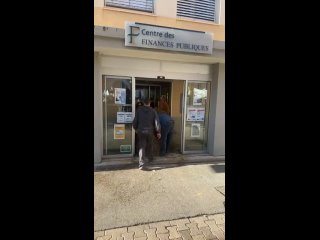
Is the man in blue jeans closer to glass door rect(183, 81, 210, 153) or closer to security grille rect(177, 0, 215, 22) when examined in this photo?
glass door rect(183, 81, 210, 153)

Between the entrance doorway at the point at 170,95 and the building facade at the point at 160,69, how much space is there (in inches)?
0.6

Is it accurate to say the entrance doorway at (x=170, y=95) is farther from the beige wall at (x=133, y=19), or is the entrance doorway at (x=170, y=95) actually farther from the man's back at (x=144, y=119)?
the beige wall at (x=133, y=19)

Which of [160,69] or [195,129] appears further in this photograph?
[195,129]

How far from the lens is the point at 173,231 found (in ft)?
10.8

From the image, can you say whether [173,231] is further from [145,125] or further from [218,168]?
[218,168]

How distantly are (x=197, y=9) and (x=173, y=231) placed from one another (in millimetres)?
6257

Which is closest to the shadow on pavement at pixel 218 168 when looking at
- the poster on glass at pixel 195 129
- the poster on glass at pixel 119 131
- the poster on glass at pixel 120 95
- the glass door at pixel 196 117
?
the glass door at pixel 196 117

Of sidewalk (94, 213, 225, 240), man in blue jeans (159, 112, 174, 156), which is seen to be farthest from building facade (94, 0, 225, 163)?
sidewalk (94, 213, 225, 240)

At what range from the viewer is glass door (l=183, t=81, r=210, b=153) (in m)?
7.10

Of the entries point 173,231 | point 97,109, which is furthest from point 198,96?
point 173,231

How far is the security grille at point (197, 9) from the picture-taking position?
6847 millimetres
